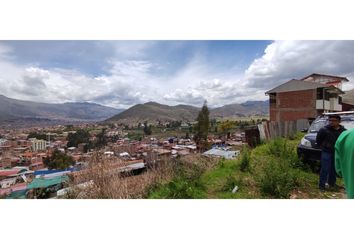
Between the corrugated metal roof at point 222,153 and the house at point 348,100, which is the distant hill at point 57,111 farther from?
the house at point 348,100

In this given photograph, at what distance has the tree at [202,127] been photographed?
599 cm

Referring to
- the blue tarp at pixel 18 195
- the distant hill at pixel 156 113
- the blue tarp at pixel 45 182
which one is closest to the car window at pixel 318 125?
the distant hill at pixel 156 113

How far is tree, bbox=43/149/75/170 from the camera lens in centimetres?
491

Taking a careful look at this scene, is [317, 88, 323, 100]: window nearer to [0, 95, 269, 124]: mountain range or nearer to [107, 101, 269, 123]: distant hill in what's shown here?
[0, 95, 269, 124]: mountain range

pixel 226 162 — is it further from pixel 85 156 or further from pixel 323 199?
pixel 85 156

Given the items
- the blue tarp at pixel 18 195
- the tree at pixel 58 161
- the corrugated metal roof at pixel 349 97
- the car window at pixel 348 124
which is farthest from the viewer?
the corrugated metal roof at pixel 349 97

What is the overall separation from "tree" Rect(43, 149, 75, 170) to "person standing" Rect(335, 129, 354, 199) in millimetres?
4354

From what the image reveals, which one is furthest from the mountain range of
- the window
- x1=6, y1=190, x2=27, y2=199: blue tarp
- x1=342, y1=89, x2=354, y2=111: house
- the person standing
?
x1=342, y1=89, x2=354, y2=111: house

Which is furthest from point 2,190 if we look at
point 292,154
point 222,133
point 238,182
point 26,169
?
point 292,154

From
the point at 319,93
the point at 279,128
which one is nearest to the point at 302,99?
the point at 319,93

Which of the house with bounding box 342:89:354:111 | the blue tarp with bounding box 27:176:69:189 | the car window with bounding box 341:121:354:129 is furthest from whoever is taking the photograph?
the house with bounding box 342:89:354:111

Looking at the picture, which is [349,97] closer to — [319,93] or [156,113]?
[319,93]

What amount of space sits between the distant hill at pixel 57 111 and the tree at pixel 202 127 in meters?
1.98

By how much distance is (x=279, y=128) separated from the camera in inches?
320
